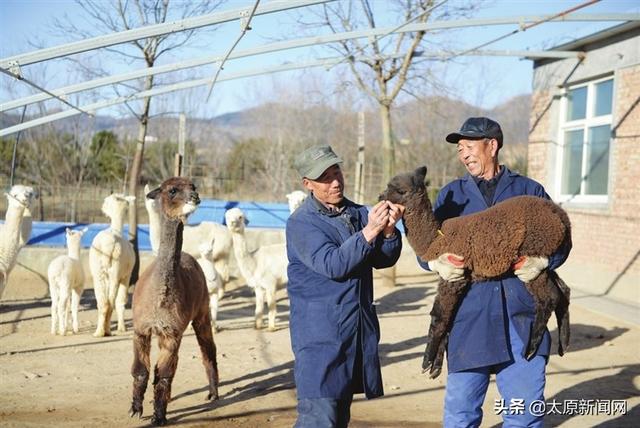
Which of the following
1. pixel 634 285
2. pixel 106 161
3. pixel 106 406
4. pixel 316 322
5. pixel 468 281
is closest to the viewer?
pixel 316 322

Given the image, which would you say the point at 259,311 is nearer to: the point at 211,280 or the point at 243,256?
the point at 211,280

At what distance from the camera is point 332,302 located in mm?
3463

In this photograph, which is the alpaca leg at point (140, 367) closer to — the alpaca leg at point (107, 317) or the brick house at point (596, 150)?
the alpaca leg at point (107, 317)

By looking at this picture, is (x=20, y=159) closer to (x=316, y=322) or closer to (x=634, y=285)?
(x=634, y=285)

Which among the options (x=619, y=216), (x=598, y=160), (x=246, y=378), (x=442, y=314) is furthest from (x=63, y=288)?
(x=598, y=160)

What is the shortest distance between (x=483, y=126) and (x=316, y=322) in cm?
163

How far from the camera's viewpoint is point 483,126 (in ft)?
13.2

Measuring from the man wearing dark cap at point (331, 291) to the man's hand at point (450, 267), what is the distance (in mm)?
384

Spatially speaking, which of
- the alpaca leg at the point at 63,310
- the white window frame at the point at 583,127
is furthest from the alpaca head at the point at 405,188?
the white window frame at the point at 583,127

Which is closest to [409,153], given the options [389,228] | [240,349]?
[240,349]

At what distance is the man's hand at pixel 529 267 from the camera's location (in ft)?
12.5

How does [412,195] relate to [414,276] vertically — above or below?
above

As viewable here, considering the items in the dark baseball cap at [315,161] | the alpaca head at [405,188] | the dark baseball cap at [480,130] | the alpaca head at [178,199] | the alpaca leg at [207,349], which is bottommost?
the alpaca leg at [207,349]

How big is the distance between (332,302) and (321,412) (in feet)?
1.90
